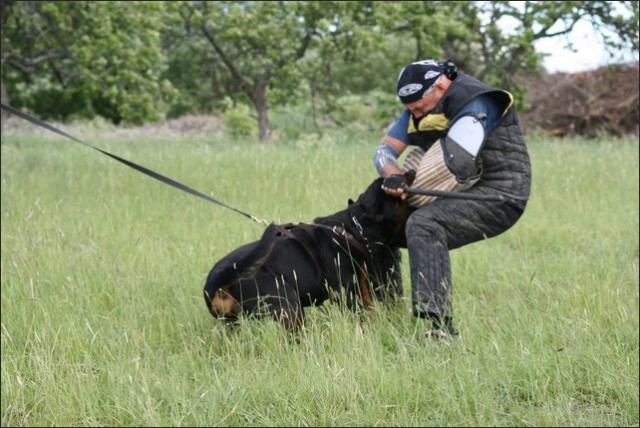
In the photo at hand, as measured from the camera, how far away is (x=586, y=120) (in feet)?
68.5

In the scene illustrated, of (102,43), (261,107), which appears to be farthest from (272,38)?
(102,43)

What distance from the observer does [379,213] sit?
14.4 ft

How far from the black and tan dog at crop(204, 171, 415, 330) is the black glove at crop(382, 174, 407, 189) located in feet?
0.31

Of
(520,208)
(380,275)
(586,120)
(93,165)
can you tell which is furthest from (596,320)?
(586,120)

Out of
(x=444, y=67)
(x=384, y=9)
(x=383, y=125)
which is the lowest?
(x=383, y=125)

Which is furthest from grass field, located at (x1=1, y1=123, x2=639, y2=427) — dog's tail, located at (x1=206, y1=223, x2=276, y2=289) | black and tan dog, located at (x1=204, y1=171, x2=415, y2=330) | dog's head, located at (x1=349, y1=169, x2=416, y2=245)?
dog's head, located at (x1=349, y1=169, x2=416, y2=245)

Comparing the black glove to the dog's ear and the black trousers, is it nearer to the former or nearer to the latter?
the dog's ear

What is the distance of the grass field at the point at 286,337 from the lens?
3.27 meters

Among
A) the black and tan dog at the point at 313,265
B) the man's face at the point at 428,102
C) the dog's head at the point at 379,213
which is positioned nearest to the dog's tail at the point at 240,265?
the black and tan dog at the point at 313,265

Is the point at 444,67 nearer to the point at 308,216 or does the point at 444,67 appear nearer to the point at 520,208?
the point at 520,208

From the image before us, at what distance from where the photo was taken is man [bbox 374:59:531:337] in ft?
13.4

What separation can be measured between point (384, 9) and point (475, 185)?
12.4m

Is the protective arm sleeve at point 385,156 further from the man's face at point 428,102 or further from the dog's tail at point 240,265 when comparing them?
the dog's tail at point 240,265

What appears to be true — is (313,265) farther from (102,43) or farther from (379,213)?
(102,43)
